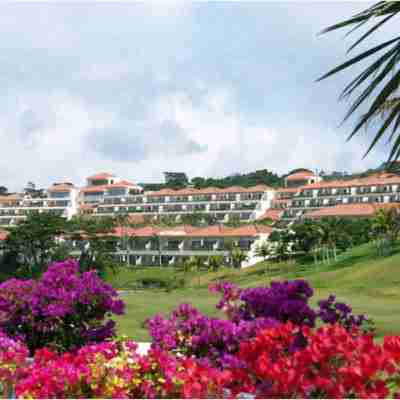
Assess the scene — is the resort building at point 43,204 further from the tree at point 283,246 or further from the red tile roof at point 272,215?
the tree at point 283,246

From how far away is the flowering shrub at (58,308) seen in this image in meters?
9.76

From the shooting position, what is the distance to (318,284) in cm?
5250

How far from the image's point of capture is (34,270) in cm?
7900

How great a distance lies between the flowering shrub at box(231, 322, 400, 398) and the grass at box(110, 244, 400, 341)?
1490 cm

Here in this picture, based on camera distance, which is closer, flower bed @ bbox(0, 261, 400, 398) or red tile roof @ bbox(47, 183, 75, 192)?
flower bed @ bbox(0, 261, 400, 398)

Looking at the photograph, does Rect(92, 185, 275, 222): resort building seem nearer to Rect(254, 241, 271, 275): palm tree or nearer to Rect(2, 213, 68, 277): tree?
Rect(254, 241, 271, 275): palm tree

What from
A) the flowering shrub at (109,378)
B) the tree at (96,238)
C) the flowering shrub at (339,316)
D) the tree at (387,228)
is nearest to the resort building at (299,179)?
the tree at (96,238)

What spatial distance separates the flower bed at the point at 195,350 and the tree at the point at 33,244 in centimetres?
→ 7073

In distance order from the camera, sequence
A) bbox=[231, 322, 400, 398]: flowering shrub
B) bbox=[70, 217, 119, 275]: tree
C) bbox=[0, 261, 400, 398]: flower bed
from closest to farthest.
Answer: bbox=[231, 322, 400, 398]: flowering shrub, bbox=[0, 261, 400, 398]: flower bed, bbox=[70, 217, 119, 275]: tree

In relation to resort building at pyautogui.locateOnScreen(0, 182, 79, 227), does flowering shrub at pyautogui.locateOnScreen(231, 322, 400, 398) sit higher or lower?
lower

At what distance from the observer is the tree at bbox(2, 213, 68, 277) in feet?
263

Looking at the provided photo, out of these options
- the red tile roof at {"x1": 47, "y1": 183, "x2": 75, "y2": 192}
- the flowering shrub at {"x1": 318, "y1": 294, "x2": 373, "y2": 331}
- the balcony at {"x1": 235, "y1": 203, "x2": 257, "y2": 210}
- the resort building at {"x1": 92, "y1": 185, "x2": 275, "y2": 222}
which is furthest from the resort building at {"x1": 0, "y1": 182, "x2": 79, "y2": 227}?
the flowering shrub at {"x1": 318, "y1": 294, "x2": 373, "y2": 331}

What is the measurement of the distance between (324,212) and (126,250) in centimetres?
2734

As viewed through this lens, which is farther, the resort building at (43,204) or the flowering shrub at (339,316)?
the resort building at (43,204)
